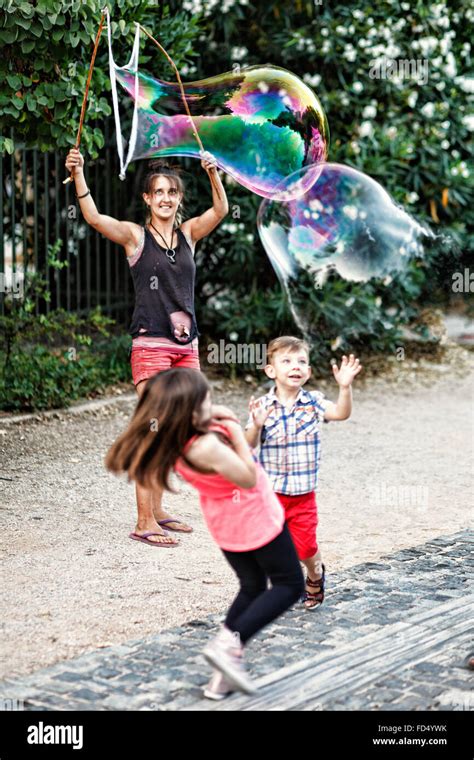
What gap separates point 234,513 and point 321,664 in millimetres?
677

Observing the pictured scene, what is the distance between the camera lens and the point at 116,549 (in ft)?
17.5

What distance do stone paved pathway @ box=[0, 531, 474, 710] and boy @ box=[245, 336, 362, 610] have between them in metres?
0.40

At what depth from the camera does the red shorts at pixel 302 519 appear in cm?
434

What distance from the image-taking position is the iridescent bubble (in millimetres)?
5645

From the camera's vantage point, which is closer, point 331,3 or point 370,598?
point 370,598

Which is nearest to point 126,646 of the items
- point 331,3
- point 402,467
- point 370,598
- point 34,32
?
point 370,598

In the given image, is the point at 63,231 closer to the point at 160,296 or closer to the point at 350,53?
the point at 350,53

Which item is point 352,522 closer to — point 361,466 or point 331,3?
point 361,466

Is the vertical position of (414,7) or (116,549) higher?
(414,7)

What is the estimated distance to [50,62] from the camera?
6.00 m

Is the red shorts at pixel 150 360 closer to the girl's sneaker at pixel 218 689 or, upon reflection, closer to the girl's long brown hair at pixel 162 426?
the girl's long brown hair at pixel 162 426

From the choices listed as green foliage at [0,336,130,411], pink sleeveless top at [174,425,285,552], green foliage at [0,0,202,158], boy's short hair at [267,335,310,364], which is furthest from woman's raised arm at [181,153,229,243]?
green foliage at [0,336,130,411]
